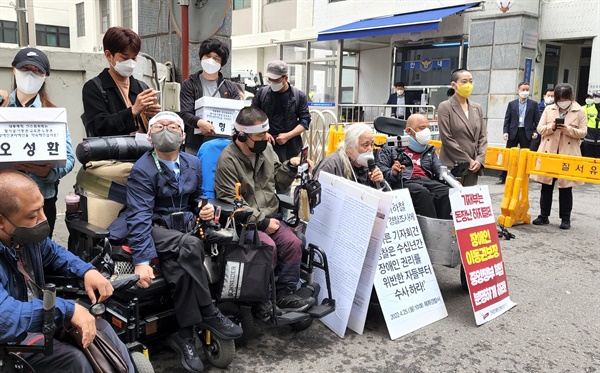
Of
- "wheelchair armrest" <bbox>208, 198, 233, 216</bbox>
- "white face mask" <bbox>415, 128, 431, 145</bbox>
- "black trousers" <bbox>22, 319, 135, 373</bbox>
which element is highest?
"white face mask" <bbox>415, 128, 431, 145</bbox>

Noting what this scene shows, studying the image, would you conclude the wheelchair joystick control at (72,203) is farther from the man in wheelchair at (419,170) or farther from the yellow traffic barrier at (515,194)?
the yellow traffic barrier at (515,194)

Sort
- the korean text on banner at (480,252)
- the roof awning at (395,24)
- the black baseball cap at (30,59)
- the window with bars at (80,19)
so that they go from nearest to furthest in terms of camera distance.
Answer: the black baseball cap at (30,59), the korean text on banner at (480,252), the roof awning at (395,24), the window with bars at (80,19)

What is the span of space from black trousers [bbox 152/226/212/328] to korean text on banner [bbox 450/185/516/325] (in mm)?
2099

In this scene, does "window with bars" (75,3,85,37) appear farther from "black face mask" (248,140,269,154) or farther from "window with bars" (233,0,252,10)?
"black face mask" (248,140,269,154)

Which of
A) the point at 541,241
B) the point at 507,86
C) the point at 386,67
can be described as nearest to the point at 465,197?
the point at 541,241

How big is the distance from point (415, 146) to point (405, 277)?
58.0 inches

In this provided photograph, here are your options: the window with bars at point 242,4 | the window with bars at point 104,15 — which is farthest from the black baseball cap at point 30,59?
the window with bars at point 104,15

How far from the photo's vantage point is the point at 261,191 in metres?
3.96

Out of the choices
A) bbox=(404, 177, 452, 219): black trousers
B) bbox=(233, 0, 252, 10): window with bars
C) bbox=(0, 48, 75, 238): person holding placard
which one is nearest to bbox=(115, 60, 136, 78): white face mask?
bbox=(0, 48, 75, 238): person holding placard

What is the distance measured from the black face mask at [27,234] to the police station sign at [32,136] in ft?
2.68

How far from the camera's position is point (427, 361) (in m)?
3.57

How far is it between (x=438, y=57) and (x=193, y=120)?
467 inches

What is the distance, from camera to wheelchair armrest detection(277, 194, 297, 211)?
407cm

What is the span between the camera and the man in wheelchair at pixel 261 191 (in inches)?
146
